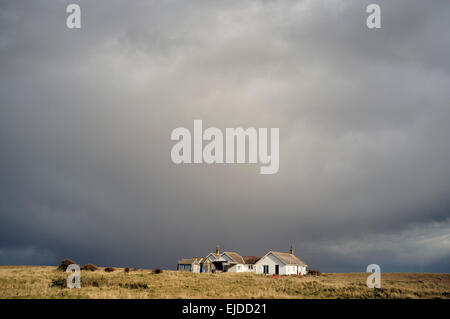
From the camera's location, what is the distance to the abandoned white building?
78.1 m

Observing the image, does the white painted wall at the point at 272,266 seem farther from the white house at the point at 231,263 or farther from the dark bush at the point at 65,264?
the dark bush at the point at 65,264

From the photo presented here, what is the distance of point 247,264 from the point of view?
87.2 metres

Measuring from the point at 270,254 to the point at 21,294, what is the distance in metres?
57.3

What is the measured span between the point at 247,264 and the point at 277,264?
11275mm

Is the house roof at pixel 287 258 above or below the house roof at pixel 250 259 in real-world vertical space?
above

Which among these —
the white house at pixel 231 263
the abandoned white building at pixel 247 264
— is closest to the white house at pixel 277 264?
the abandoned white building at pixel 247 264

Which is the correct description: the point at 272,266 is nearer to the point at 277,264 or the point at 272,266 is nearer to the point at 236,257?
the point at 277,264

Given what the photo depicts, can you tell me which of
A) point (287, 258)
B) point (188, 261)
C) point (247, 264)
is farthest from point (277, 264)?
point (188, 261)

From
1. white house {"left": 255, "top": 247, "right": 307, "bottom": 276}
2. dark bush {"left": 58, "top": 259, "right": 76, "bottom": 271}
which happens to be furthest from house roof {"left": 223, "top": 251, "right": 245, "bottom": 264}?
dark bush {"left": 58, "top": 259, "right": 76, "bottom": 271}

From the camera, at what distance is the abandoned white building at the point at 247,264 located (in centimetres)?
7806
